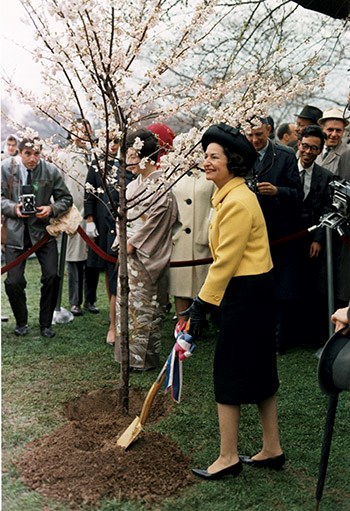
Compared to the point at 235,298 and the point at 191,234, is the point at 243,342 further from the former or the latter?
the point at 191,234

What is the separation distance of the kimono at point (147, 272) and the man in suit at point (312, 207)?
1.37 metres

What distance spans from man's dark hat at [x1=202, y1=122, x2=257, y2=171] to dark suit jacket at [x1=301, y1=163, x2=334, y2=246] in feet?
8.43

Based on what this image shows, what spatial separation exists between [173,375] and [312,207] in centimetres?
291

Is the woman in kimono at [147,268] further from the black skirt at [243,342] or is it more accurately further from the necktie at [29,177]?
the black skirt at [243,342]

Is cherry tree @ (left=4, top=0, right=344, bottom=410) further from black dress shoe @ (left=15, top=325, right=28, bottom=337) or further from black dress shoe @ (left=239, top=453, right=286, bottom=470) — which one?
black dress shoe @ (left=15, top=325, right=28, bottom=337)

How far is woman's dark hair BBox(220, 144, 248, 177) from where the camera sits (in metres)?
3.59

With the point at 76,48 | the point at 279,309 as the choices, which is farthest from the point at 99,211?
the point at 76,48

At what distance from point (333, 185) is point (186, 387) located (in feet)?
6.07

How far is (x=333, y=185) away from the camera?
16.7 feet

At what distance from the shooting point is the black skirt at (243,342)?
3.57m

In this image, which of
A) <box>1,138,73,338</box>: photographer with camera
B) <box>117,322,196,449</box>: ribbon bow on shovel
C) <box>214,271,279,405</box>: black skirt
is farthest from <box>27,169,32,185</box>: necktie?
<box>214,271,279,405</box>: black skirt

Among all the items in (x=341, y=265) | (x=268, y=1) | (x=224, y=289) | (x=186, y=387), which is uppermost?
(x=268, y=1)

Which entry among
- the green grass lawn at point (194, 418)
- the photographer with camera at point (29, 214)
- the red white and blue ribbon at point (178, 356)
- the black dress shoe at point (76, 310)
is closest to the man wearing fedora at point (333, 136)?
the green grass lawn at point (194, 418)

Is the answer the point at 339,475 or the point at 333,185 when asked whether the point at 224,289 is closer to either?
the point at 339,475
